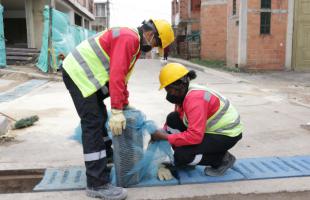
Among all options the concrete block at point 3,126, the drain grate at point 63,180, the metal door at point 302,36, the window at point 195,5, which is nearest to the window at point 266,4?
the metal door at point 302,36

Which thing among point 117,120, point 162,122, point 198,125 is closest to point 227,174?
point 198,125

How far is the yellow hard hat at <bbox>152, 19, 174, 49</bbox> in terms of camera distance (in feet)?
10.1

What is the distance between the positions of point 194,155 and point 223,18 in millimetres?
21797

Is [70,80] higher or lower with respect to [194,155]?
higher

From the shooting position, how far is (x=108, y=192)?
9.91 ft

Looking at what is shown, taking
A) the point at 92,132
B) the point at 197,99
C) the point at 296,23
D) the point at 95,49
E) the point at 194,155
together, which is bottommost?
the point at 194,155

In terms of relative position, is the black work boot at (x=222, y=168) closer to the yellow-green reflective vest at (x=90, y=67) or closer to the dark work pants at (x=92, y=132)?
the dark work pants at (x=92, y=132)

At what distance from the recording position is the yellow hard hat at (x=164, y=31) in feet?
10.1

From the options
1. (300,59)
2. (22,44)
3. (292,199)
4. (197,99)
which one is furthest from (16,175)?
(22,44)

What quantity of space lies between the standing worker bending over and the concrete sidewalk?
0.25 metres

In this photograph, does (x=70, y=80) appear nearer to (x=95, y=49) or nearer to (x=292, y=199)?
(x=95, y=49)

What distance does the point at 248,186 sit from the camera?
3.32 metres

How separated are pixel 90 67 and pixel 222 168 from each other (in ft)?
5.15

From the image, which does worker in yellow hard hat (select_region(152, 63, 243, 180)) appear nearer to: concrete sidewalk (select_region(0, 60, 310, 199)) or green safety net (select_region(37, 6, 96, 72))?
concrete sidewalk (select_region(0, 60, 310, 199))
